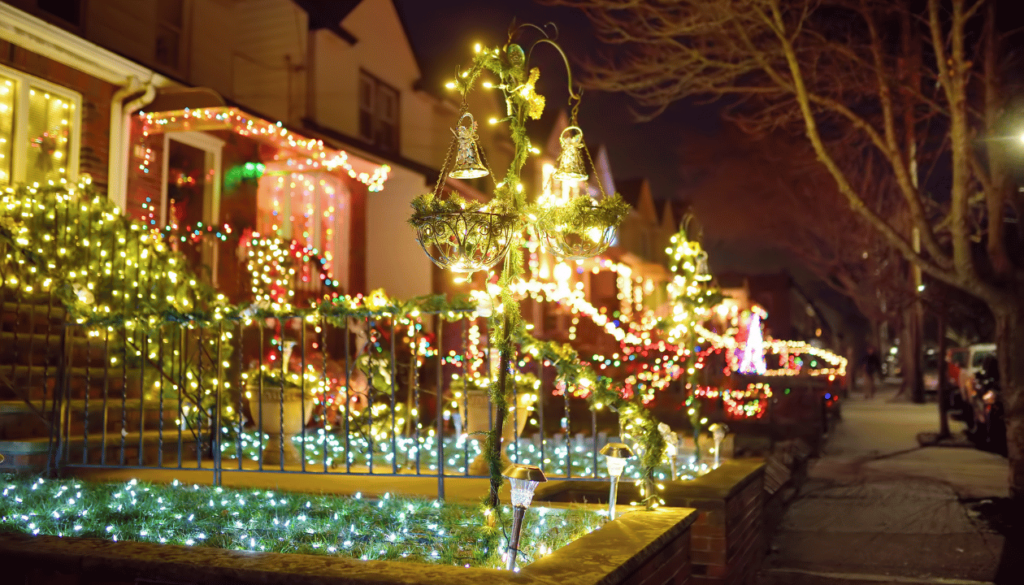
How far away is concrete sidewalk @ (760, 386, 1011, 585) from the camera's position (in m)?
6.61

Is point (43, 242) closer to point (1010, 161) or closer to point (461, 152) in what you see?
point (461, 152)

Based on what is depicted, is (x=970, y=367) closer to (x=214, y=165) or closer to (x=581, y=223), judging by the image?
(x=214, y=165)

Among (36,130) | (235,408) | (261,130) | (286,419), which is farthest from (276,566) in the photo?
(261,130)

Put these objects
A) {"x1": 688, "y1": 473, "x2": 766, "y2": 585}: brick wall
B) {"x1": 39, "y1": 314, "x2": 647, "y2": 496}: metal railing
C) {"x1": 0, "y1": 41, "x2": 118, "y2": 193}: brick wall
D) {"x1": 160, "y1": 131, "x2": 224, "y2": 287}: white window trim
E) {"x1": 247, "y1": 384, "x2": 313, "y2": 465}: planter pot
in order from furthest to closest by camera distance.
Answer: {"x1": 160, "y1": 131, "x2": 224, "y2": 287}: white window trim, {"x1": 0, "y1": 41, "x2": 118, "y2": 193}: brick wall, {"x1": 247, "y1": 384, "x2": 313, "y2": 465}: planter pot, {"x1": 39, "y1": 314, "x2": 647, "y2": 496}: metal railing, {"x1": 688, "y1": 473, "x2": 766, "y2": 585}: brick wall

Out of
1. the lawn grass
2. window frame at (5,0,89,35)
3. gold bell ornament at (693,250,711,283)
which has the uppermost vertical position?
window frame at (5,0,89,35)

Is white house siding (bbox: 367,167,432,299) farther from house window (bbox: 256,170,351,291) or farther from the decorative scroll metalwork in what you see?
the decorative scroll metalwork

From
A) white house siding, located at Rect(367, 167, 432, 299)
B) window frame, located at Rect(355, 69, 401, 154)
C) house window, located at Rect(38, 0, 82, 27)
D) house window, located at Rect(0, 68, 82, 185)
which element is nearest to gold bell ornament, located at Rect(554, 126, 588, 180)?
house window, located at Rect(0, 68, 82, 185)

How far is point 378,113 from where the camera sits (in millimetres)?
16719

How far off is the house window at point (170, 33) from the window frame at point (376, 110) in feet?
13.1

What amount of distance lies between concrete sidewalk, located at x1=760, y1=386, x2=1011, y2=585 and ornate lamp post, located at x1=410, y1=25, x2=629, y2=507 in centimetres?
338

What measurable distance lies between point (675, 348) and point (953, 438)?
5.71 meters

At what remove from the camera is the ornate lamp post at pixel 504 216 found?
4.26 meters

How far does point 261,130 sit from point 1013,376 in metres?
9.17

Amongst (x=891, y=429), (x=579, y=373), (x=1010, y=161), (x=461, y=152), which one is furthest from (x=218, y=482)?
(x=891, y=429)
